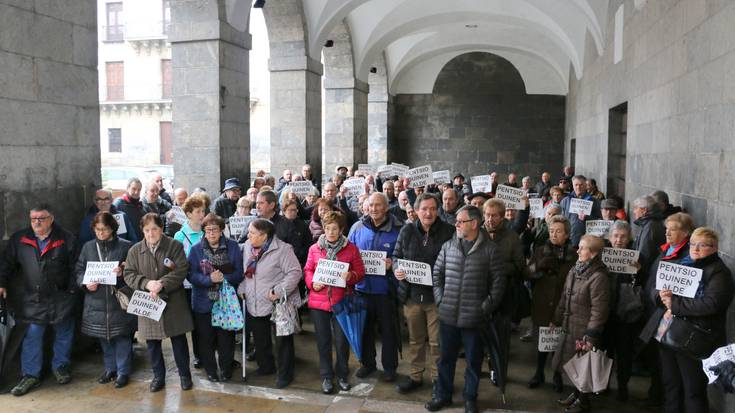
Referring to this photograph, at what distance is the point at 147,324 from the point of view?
5000 millimetres

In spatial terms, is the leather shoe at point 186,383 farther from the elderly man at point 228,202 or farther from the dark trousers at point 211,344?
the elderly man at point 228,202

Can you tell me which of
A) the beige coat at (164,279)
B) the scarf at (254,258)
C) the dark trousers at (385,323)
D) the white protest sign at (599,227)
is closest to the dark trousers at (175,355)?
the beige coat at (164,279)

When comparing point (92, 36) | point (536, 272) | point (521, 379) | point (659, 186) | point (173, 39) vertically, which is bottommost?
point (521, 379)

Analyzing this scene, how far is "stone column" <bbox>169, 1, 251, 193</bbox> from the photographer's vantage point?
8.92 meters

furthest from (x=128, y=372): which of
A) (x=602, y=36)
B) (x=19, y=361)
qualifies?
(x=602, y=36)

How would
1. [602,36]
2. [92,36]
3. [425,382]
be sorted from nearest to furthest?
[425,382] → [92,36] → [602,36]

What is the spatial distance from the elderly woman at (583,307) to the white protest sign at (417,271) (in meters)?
1.05

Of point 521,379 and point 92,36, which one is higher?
point 92,36

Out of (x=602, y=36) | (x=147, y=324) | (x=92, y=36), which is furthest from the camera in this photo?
(x=602, y=36)

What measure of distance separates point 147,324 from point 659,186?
17.6 feet

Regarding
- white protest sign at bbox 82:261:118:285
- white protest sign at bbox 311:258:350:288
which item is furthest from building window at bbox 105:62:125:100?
white protest sign at bbox 311:258:350:288

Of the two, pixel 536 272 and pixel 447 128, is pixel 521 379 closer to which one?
pixel 536 272

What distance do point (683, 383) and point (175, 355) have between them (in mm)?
3841

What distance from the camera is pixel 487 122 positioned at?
21547 mm
